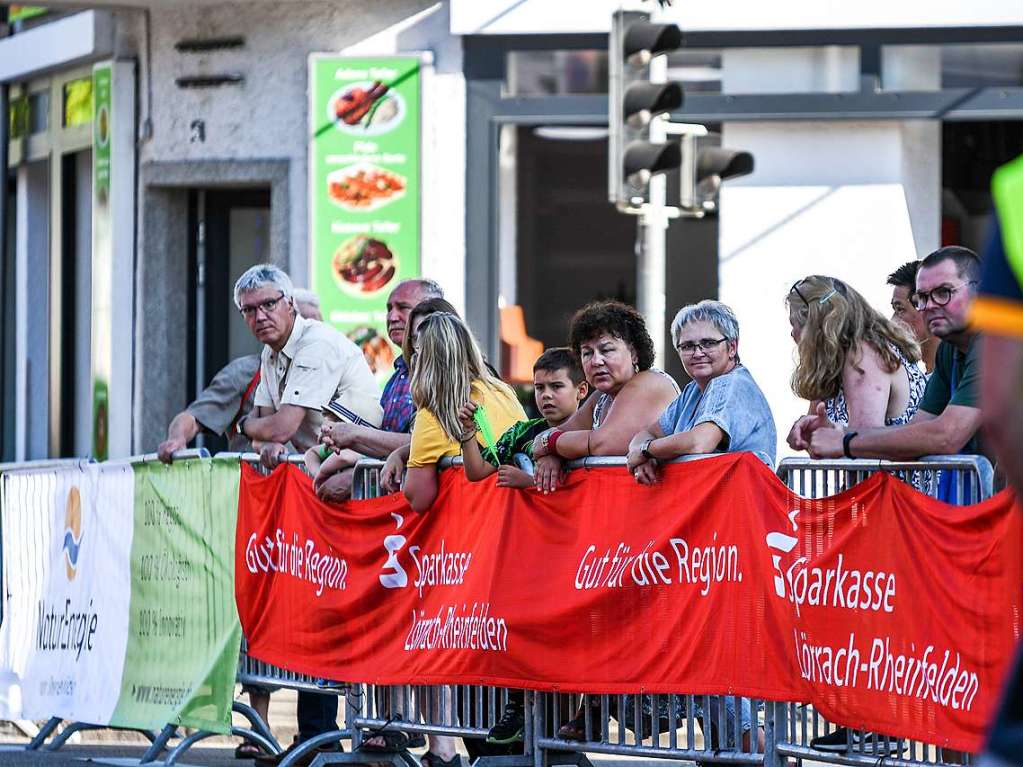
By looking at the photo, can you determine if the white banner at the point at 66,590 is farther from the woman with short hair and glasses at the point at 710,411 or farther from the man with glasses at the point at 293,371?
the woman with short hair and glasses at the point at 710,411

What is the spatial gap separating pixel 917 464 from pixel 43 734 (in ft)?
19.4

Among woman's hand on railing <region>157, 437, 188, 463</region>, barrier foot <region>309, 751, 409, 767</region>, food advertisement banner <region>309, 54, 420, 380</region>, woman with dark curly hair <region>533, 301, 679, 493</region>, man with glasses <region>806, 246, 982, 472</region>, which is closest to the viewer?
man with glasses <region>806, 246, 982, 472</region>

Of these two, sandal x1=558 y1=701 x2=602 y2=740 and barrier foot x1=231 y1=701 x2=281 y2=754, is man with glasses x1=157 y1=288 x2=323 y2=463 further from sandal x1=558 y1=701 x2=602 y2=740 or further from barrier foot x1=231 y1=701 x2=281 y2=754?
sandal x1=558 y1=701 x2=602 y2=740

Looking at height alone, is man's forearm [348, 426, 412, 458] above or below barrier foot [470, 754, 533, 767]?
above

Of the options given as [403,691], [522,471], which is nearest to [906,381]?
[522,471]

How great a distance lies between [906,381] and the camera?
7.10m

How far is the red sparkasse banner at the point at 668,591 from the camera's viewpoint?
6000 millimetres

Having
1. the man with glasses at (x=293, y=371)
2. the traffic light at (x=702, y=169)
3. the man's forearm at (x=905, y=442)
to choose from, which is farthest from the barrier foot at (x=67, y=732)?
the man's forearm at (x=905, y=442)

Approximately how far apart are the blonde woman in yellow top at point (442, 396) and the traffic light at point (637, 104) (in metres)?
2.99

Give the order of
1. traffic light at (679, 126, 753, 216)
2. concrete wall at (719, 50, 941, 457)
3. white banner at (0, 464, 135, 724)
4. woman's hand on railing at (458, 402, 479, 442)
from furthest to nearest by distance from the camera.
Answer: concrete wall at (719, 50, 941, 457) → traffic light at (679, 126, 753, 216) → white banner at (0, 464, 135, 724) → woman's hand on railing at (458, 402, 479, 442)

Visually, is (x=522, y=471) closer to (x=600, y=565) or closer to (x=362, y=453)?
(x=600, y=565)

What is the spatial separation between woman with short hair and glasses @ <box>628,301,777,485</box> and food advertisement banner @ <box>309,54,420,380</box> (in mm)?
6830

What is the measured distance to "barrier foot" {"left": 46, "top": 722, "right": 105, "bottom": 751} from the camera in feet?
33.5

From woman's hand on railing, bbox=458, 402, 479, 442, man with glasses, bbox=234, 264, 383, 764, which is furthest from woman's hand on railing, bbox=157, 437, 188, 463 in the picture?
woman's hand on railing, bbox=458, 402, 479, 442
